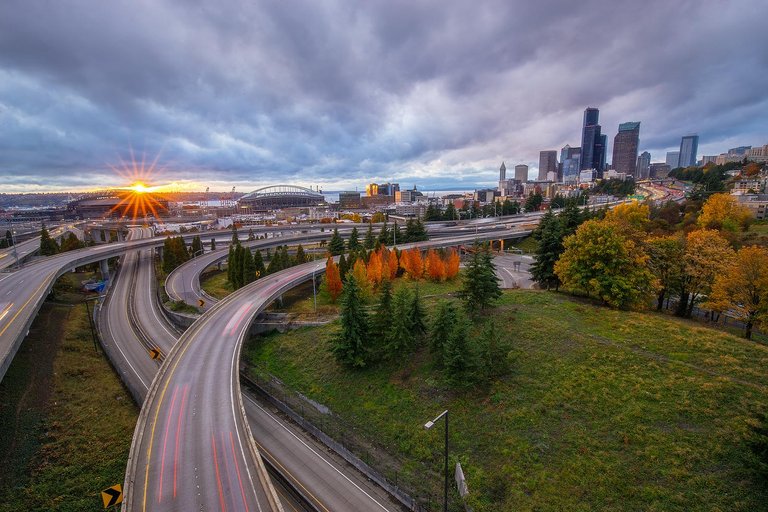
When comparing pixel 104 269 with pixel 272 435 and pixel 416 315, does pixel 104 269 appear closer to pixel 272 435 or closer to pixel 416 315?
pixel 272 435

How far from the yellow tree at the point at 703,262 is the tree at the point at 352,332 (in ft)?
105

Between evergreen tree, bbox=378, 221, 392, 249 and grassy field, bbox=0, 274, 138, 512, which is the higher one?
Answer: evergreen tree, bbox=378, 221, 392, 249

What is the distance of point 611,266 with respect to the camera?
34.8m

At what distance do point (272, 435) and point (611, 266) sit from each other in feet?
114

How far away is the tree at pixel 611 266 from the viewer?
33.7 m

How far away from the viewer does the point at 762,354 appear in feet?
80.0

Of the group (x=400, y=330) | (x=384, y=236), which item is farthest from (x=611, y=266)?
(x=384, y=236)

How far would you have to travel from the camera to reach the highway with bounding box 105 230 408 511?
2070cm

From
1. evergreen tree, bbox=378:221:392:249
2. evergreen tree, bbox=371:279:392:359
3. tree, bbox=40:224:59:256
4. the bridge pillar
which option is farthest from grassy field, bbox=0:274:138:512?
evergreen tree, bbox=378:221:392:249

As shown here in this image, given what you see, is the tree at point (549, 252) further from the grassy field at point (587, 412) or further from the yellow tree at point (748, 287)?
the yellow tree at point (748, 287)

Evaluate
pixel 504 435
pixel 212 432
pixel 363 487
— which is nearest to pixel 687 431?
pixel 504 435

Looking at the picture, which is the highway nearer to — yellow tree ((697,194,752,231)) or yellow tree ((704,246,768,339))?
yellow tree ((704,246,768,339))

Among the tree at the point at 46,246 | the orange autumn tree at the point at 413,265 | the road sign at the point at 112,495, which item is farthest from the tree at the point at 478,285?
the tree at the point at 46,246

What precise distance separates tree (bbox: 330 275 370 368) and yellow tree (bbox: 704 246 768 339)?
30.6m
